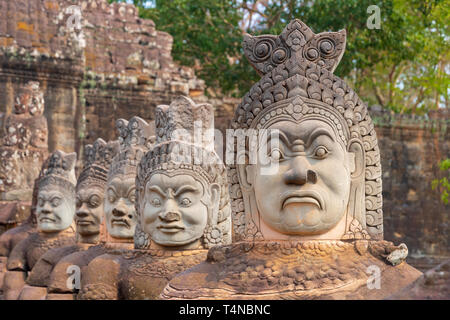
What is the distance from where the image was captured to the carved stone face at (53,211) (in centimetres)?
784

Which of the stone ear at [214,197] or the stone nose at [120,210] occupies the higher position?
the stone ear at [214,197]

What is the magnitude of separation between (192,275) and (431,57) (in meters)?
14.5

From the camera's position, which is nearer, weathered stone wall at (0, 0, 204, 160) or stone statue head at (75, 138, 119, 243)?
stone statue head at (75, 138, 119, 243)

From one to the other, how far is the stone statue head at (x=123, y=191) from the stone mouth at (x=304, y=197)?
2.66m

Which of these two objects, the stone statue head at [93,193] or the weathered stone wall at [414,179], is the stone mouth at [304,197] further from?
the weathered stone wall at [414,179]

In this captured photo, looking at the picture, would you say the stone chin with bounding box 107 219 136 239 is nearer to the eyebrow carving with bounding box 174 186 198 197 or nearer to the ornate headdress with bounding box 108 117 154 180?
the ornate headdress with bounding box 108 117 154 180

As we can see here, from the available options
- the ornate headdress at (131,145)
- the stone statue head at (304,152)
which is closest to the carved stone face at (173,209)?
the stone statue head at (304,152)

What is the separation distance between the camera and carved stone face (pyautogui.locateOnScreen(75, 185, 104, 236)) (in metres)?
7.04

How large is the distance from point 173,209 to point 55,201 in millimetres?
3438

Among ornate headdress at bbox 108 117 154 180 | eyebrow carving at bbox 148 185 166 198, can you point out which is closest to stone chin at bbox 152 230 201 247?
eyebrow carving at bbox 148 185 166 198

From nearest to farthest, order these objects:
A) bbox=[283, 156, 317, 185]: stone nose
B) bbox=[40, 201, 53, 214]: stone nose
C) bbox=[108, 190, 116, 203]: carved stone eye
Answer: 1. bbox=[283, 156, 317, 185]: stone nose
2. bbox=[108, 190, 116, 203]: carved stone eye
3. bbox=[40, 201, 53, 214]: stone nose

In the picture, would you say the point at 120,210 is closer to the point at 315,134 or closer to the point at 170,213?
the point at 170,213

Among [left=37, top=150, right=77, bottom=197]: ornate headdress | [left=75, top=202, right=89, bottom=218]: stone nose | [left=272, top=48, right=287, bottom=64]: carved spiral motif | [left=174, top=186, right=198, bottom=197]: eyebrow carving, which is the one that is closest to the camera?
[left=272, top=48, right=287, bottom=64]: carved spiral motif

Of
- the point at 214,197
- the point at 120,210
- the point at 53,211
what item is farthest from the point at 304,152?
the point at 53,211
